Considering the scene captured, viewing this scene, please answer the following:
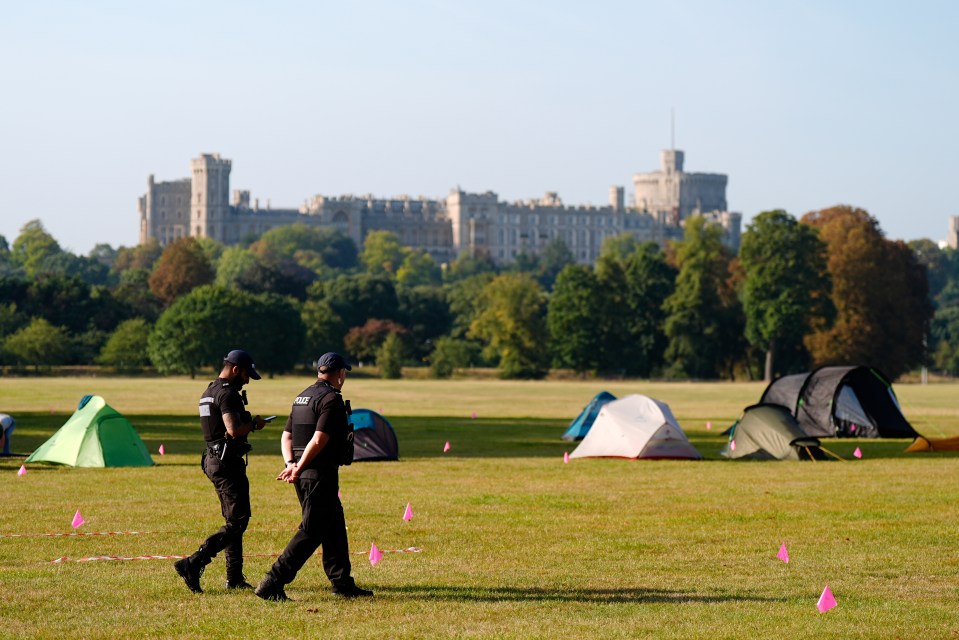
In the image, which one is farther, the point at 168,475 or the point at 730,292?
the point at 730,292

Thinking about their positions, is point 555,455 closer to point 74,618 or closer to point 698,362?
point 74,618

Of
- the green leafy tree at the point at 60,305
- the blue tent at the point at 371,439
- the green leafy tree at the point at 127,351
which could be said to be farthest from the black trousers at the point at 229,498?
the green leafy tree at the point at 60,305

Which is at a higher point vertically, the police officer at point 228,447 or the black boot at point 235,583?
the police officer at point 228,447

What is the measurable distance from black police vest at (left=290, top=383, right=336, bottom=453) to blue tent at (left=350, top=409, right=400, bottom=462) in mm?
15064

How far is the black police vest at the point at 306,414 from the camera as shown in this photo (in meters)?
11.6

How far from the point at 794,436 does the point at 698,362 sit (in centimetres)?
6953

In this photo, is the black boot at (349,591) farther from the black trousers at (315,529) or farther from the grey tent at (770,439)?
the grey tent at (770,439)

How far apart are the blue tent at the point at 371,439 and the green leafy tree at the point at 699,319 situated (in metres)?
70.7

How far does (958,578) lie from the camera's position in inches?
533

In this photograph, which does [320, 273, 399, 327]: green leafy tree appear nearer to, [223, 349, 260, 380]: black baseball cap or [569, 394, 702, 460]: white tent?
[569, 394, 702, 460]: white tent

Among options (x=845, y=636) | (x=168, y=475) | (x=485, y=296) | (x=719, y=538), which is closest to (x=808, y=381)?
(x=168, y=475)

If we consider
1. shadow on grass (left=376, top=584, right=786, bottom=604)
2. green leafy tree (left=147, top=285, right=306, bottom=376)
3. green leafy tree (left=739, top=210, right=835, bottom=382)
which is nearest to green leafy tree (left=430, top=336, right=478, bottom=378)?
green leafy tree (left=147, top=285, right=306, bottom=376)

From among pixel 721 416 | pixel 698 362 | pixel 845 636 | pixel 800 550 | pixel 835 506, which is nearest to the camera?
pixel 845 636

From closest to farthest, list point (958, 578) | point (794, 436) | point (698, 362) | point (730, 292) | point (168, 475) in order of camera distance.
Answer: point (958, 578) < point (168, 475) < point (794, 436) < point (698, 362) < point (730, 292)
